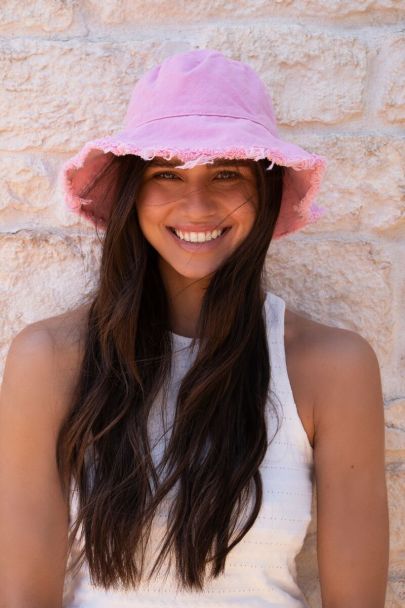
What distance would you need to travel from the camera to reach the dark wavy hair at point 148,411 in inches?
73.0

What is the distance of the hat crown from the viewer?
5.76 ft

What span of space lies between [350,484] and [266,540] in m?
0.25

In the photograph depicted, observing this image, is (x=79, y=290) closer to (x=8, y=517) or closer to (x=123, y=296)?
(x=123, y=296)

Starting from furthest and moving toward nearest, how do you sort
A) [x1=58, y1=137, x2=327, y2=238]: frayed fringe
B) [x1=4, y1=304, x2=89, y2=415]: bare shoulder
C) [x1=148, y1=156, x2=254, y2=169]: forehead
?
[x1=4, y1=304, x2=89, y2=415]: bare shoulder → [x1=148, y1=156, x2=254, y2=169]: forehead → [x1=58, y1=137, x2=327, y2=238]: frayed fringe

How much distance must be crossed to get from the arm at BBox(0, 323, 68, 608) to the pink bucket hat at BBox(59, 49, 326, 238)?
427 mm

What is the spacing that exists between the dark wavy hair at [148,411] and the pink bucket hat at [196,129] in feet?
0.29

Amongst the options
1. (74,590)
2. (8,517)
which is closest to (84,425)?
(8,517)

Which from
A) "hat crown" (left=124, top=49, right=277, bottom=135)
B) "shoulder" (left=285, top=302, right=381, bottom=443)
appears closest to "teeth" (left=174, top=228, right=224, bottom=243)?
"hat crown" (left=124, top=49, right=277, bottom=135)

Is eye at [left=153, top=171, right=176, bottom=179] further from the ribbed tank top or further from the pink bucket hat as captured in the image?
the ribbed tank top

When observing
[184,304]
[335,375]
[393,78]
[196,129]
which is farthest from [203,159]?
[393,78]

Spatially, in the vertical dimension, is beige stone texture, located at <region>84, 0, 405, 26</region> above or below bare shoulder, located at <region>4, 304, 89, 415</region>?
above

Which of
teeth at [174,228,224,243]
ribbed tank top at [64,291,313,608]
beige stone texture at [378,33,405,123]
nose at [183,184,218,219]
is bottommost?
ribbed tank top at [64,291,313,608]

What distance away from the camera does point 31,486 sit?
1.90 meters

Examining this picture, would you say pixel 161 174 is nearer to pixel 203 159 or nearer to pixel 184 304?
pixel 203 159
